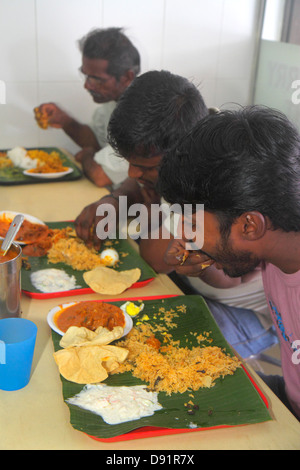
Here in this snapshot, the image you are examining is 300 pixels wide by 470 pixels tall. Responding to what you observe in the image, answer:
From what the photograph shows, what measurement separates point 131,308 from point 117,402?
1.24ft

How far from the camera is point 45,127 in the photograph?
10.4 feet

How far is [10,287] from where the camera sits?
4.10ft

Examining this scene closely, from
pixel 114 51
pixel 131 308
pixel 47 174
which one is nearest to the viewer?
pixel 131 308

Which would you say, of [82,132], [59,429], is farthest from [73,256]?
[82,132]

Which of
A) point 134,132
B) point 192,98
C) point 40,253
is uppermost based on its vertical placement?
point 192,98

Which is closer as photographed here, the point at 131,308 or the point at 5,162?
the point at 131,308

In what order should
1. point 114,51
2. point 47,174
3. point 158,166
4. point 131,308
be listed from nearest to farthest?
1. point 131,308
2. point 158,166
3. point 47,174
4. point 114,51

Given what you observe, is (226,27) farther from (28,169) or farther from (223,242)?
(223,242)

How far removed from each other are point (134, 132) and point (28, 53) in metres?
1.83

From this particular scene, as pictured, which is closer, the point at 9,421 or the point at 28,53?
the point at 9,421

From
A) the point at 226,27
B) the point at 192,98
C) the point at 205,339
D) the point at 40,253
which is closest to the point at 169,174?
the point at 205,339

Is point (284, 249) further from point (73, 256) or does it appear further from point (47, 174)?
point (47, 174)

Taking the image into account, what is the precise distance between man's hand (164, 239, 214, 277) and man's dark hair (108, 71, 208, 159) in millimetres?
370

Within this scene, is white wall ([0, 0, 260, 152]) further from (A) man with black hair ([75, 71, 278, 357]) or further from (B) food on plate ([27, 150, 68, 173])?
(A) man with black hair ([75, 71, 278, 357])
